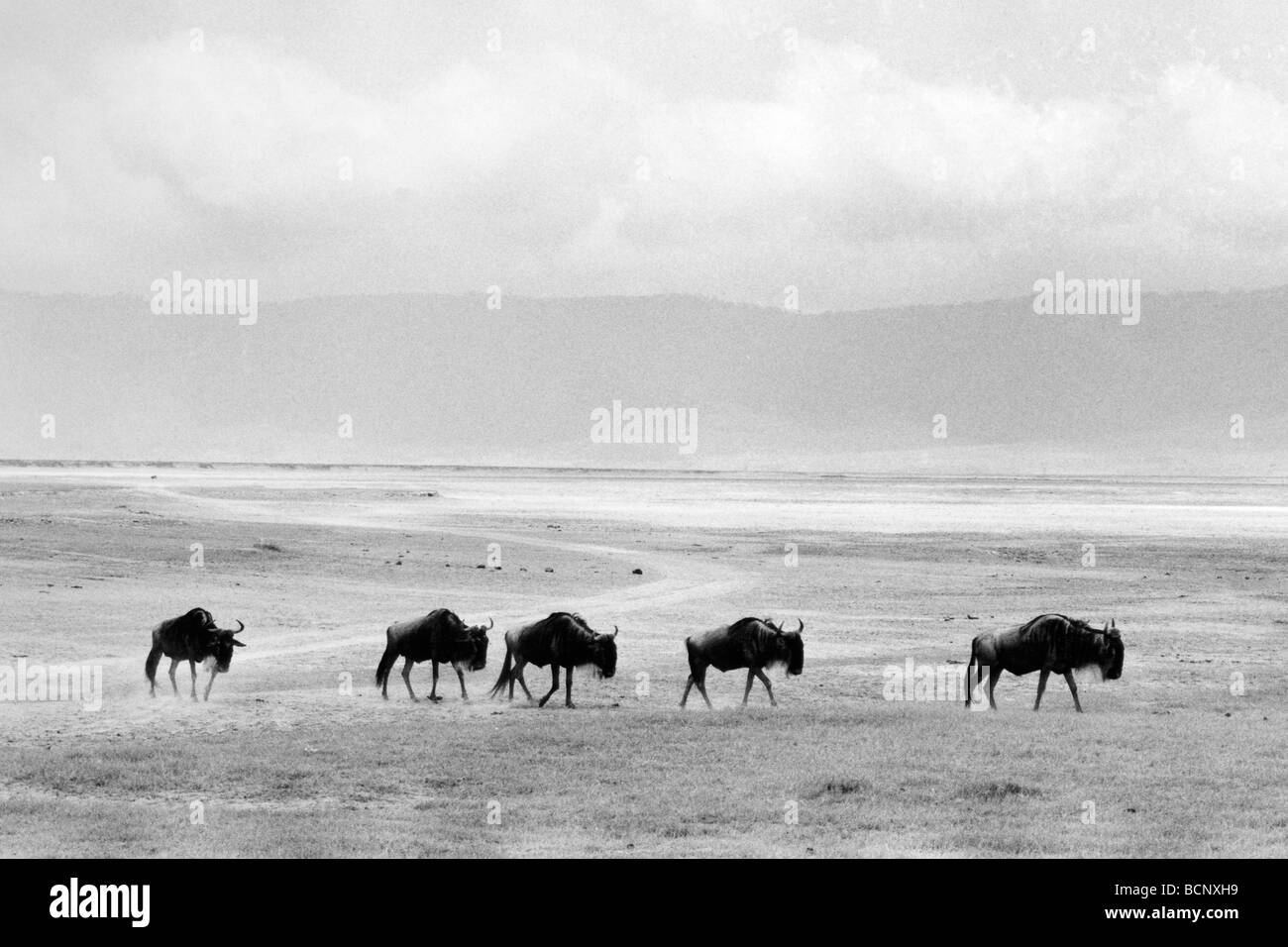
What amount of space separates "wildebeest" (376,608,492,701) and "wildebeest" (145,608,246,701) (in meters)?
2.01

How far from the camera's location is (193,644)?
65.7 ft

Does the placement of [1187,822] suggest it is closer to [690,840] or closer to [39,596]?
[690,840]

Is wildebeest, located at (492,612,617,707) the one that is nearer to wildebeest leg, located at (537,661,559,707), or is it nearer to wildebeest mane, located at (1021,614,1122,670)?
wildebeest leg, located at (537,661,559,707)

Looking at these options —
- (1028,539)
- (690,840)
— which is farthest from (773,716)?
(1028,539)

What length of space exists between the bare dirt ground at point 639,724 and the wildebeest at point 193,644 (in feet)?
1.57

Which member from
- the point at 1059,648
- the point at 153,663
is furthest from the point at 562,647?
the point at 1059,648

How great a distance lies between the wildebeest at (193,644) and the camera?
65.1 feet

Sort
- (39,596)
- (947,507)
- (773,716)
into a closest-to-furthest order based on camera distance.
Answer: (773,716)
(39,596)
(947,507)

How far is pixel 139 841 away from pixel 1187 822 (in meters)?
9.61

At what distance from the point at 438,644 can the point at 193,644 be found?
3.34 metres

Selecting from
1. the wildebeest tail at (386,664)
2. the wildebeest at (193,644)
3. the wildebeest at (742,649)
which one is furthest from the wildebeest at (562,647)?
the wildebeest at (193,644)

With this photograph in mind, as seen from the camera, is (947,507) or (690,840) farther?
(947,507)
